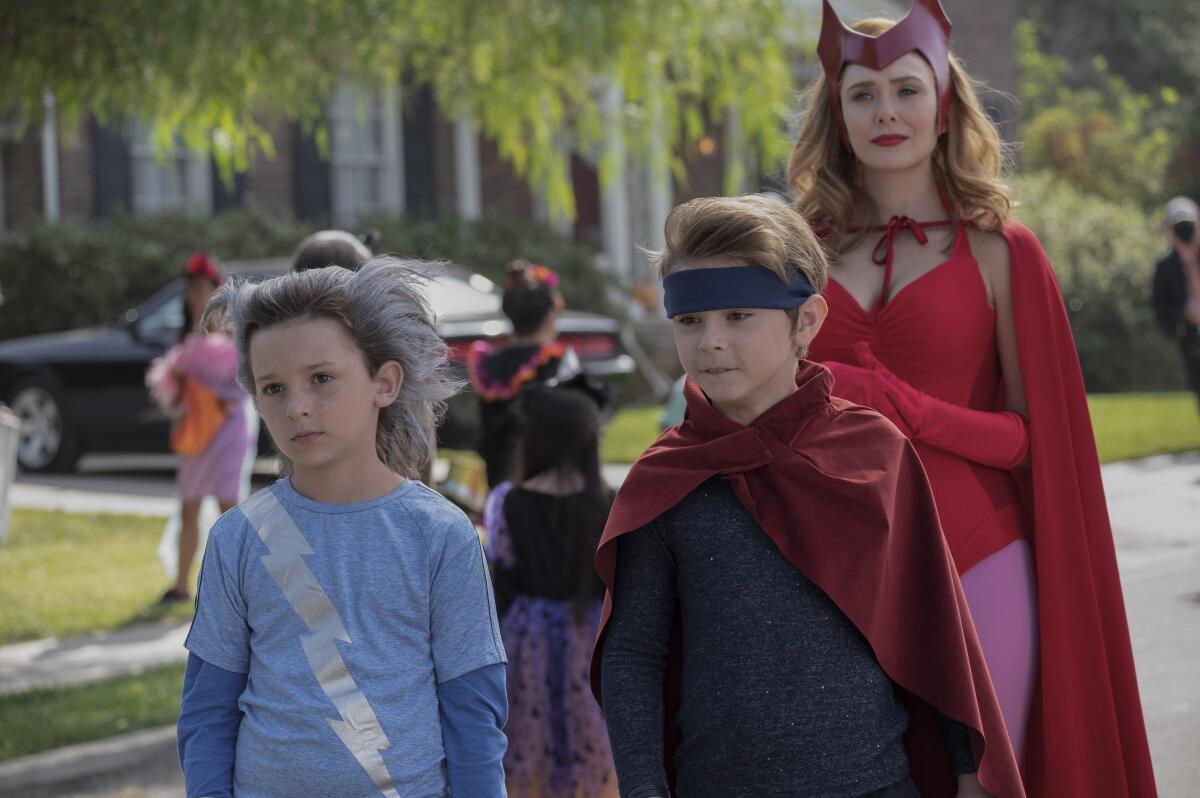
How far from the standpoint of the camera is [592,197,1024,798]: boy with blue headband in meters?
2.59

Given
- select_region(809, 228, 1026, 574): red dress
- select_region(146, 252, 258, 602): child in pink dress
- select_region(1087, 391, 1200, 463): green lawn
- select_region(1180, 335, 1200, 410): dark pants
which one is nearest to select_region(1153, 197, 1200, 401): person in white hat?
select_region(1180, 335, 1200, 410): dark pants

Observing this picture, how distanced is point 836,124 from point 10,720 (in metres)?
4.09

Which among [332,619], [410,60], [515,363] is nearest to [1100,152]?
[410,60]

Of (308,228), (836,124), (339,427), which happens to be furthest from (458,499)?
(308,228)

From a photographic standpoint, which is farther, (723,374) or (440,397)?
(440,397)

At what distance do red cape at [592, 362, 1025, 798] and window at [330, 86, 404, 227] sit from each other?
659 inches

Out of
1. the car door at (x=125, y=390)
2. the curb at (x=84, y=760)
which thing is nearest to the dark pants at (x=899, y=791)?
the curb at (x=84, y=760)

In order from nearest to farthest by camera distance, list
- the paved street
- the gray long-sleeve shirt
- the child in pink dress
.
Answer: the gray long-sleeve shirt, the paved street, the child in pink dress

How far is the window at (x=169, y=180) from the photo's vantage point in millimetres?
17938

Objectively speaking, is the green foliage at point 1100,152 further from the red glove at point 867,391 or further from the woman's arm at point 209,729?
the woman's arm at point 209,729

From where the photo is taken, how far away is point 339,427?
2.67m

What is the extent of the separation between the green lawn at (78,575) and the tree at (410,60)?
7.64ft

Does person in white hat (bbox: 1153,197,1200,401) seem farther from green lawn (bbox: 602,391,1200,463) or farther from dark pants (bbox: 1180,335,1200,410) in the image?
green lawn (bbox: 602,391,1200,463)

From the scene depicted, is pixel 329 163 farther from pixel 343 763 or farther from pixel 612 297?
pixel 343 763
